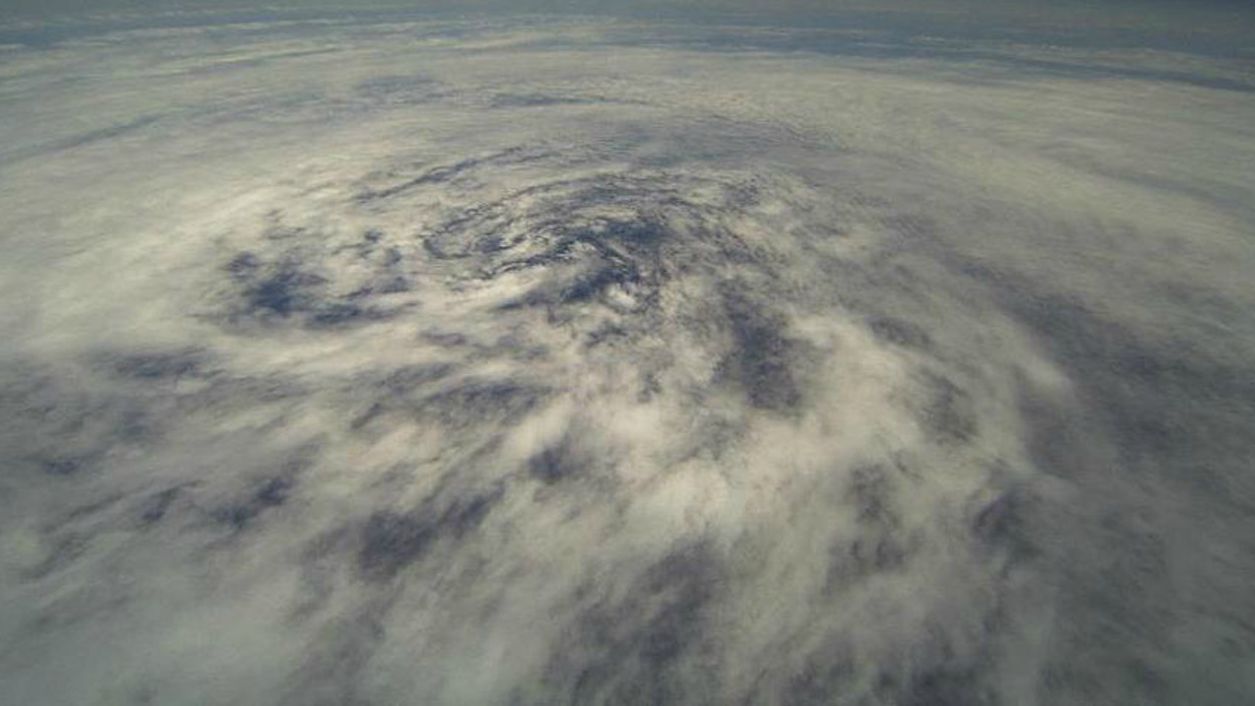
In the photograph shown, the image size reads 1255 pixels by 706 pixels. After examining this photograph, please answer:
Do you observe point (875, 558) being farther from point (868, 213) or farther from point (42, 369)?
point (42, 369)

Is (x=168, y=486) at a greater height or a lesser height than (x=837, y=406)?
lesser

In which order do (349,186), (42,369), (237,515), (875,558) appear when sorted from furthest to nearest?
(349,186)
(42,369)
(237,515)
(875,558)

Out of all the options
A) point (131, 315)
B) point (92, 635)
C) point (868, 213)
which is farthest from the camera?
point (868, 213)

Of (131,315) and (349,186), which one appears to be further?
(349,186)

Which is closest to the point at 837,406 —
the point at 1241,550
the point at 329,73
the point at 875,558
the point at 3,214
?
the point at 875,558

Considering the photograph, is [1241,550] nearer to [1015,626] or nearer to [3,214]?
[1015,626]

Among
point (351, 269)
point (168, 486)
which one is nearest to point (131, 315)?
point (351, 269)
